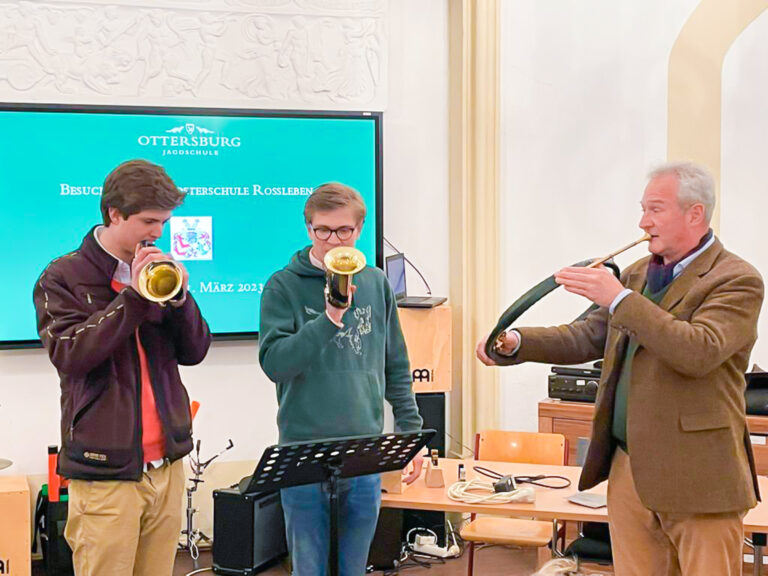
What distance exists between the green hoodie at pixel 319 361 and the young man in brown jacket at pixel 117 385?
0.37 metres

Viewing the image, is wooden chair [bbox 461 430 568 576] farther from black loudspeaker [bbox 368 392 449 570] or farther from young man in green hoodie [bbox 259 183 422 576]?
young man in green hoodie [bbox 259 183 422 576]

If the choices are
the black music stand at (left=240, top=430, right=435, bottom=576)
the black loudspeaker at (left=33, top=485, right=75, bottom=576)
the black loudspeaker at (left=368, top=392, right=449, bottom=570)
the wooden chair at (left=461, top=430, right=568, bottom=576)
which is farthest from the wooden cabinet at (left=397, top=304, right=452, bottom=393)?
the black music stand at (left=240, top=430, right=435, bottom=576)

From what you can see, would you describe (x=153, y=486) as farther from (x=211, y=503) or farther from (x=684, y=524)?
(x=211, y=503)

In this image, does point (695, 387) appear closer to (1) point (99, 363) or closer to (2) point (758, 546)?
(2) point (758, 546)

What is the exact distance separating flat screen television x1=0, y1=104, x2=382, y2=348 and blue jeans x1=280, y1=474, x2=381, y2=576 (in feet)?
7.31

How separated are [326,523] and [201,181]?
2.52 metres

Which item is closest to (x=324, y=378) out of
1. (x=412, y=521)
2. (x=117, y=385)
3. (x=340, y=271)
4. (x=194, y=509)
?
(x=340, y=271)

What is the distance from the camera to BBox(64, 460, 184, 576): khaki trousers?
8.45 feet

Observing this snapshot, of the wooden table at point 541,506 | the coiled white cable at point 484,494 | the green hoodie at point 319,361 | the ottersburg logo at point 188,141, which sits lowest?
the wooden table at point 541,506

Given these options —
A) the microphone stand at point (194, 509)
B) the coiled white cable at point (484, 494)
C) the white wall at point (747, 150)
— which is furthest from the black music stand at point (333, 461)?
the white wall at point (747, 150)

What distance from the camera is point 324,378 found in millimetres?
3018

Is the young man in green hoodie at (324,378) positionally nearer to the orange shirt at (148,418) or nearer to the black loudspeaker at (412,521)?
the orange shirt at (148,418)

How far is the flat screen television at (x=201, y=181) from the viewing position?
4.91 meters

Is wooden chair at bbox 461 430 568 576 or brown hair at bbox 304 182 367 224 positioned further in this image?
wooden chair at bbox 461 430 568 576
